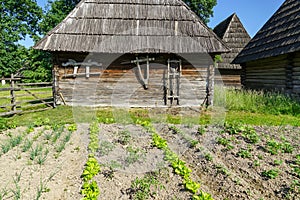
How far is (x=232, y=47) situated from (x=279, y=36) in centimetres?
621

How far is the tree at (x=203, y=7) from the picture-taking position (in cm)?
2248

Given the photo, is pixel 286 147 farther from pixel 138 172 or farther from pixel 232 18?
pixel 232 18

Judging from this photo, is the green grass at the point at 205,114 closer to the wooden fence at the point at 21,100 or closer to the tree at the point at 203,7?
the wooden fence at the point at 21,100

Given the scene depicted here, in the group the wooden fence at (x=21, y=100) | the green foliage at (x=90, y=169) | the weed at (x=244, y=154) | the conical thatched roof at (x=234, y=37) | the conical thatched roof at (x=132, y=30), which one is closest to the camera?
the green foliage at (x=90, y=169)

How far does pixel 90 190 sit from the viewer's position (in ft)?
9.60

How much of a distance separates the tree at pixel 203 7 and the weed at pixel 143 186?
72.9 ft

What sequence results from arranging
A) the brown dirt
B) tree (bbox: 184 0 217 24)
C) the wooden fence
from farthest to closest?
tree (bbox: 184 0 217 24) < the wooden fence < the brown dirt

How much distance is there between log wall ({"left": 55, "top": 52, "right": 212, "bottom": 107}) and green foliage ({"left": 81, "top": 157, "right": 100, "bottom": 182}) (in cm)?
508

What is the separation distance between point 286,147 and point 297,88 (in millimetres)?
5406

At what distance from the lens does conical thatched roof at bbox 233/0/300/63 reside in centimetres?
859

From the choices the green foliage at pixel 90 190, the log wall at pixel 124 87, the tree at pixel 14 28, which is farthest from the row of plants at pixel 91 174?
the tree at pixel 14 28

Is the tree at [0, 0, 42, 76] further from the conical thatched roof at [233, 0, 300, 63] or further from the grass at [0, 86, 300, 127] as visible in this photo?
the conical thatched roof at [233, 0, 300, 63]

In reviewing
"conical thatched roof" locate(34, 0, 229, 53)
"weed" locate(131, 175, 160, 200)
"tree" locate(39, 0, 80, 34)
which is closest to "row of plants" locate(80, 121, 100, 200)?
"weed" locate(131, 175, 160, 200)

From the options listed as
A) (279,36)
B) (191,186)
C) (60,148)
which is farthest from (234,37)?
(191,186)
